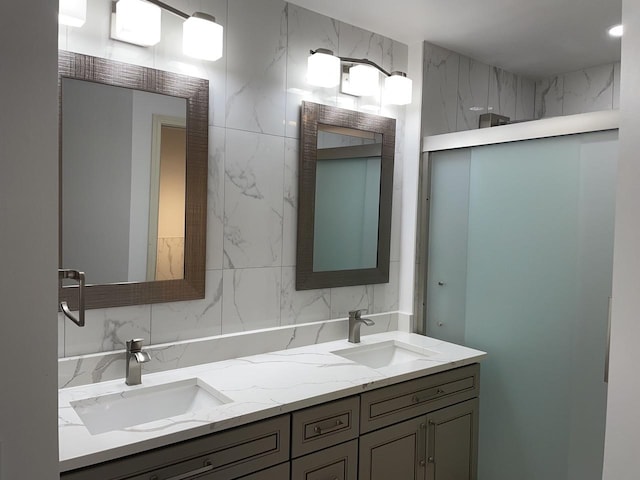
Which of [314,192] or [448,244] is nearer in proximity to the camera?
[314,192]

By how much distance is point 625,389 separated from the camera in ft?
2.80

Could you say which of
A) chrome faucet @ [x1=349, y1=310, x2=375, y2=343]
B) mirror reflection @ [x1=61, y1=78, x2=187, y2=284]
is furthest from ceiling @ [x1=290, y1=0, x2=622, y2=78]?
chrome faucet @ [x1=349, y1=310, x2=375, y2=343]

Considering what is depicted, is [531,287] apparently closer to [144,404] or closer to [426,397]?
[426,397]

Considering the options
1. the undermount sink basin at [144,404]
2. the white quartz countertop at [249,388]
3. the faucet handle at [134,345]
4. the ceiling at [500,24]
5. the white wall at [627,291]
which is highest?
the ceiling at [500,24]

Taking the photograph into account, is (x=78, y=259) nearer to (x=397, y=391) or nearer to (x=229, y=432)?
(x=229, y=432)

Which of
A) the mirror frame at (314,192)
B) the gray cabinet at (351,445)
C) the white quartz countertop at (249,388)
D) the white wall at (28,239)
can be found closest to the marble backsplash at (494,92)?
the mirror frame at (314,192)

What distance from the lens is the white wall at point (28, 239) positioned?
0.43 meters

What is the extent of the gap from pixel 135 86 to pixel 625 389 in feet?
5.73

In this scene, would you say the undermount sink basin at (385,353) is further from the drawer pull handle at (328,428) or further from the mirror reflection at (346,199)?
the drawer pull handle at (328,428)

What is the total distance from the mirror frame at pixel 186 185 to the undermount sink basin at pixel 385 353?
82 cm

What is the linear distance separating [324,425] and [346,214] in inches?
42.5

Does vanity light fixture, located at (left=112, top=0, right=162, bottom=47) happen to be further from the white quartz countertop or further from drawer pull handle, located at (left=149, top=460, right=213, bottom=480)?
drawer pull handle, located at (left=149, top=460, right=213, bottom=480)

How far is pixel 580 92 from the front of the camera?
3070mm

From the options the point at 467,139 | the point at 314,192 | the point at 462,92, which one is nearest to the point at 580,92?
the point at 462,92
